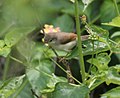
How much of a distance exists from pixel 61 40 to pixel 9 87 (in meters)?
0.47

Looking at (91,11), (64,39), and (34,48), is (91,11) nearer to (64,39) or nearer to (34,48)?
(64,39)

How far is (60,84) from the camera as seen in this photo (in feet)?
4.92

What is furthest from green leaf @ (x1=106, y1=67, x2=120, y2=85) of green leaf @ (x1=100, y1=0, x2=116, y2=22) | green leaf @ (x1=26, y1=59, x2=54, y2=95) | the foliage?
green leaf @ (x1=100, y1=0, x2=116, y2=22)

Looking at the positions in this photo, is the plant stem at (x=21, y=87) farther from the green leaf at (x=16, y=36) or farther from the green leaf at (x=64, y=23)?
the green leaf at (x=64, y=23)

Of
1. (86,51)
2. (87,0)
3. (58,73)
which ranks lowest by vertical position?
(58,73)

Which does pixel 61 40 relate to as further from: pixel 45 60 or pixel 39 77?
pixel 39 77

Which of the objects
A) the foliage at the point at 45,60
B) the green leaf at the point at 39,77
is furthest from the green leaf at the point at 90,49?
the green leaf at the point at 39,77

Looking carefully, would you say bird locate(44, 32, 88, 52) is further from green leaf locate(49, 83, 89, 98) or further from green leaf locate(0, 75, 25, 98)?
green leaf locate(49, 83, 89, 98)

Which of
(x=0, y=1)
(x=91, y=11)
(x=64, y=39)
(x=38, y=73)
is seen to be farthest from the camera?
(x=91, y=11)

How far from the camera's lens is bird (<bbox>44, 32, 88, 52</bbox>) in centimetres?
195

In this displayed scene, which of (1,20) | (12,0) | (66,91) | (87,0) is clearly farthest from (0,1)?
(66,91)

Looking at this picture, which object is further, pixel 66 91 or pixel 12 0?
pixel 12 0

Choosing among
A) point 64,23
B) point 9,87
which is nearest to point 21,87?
point 9,87

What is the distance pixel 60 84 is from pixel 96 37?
18 centimetres
